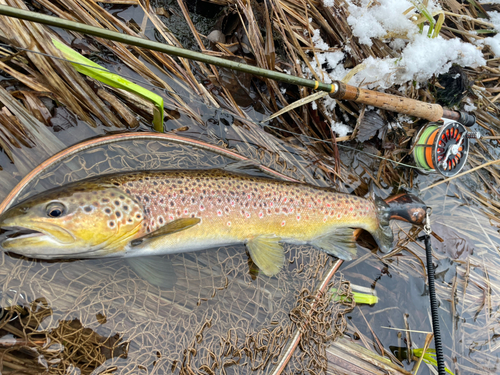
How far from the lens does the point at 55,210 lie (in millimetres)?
1798

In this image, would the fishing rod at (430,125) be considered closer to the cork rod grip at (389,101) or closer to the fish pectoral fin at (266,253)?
the cork rod grip at (389,101)

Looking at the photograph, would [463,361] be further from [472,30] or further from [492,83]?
[472,30]

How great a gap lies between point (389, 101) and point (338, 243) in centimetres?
132

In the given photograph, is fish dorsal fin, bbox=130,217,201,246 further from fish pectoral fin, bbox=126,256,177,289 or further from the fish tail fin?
the fish tail fin

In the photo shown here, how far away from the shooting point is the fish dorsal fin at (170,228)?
200 cm

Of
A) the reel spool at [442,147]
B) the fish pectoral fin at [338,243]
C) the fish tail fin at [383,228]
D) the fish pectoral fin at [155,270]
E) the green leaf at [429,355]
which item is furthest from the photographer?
the reel spool at [442,147]

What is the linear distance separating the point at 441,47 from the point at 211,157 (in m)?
2.51

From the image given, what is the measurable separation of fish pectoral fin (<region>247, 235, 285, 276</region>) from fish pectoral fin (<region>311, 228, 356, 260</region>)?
35 centimetres

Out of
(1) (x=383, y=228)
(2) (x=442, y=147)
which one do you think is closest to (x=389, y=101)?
(2) (x=442, y=147)

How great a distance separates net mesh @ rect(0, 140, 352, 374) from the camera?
6.26 feet

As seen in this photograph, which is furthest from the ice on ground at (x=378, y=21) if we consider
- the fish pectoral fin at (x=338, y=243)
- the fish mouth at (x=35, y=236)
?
the fish mouth at (x=35, y=236)

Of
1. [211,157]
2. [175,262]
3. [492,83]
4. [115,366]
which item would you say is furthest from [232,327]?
[492,83]

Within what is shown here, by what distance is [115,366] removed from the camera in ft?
6.51

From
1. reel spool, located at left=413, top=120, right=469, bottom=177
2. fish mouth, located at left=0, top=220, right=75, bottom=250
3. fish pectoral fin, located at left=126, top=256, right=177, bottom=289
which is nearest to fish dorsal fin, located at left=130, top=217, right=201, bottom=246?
fish pectoral fin, located at left=126, top=256, right=177, bottom=289
